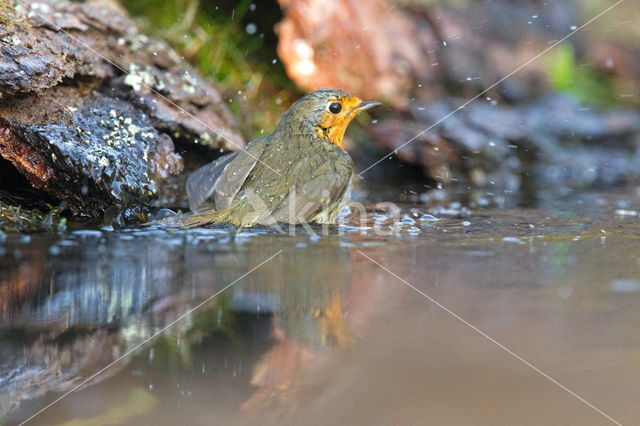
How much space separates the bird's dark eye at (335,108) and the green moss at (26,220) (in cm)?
179

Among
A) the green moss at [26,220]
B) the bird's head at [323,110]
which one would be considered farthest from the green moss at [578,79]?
the green moss at [26,220]

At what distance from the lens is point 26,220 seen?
361 cm

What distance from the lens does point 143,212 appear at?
13.8 ft

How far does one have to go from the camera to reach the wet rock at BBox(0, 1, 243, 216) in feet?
12.8

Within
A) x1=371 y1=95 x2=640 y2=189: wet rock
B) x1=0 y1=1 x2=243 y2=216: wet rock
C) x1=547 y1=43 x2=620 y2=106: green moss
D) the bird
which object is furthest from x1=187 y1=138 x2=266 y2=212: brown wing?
x1=547 y1=43 x2=620 y2=106: green moss

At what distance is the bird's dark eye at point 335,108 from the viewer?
4.53 meters

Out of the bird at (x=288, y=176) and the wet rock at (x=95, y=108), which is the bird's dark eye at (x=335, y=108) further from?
the wet rock at (x=95, y=108)

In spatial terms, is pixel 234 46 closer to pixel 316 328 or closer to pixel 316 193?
pixel 316 193

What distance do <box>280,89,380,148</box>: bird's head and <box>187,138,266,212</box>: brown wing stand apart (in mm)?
Answer: 324

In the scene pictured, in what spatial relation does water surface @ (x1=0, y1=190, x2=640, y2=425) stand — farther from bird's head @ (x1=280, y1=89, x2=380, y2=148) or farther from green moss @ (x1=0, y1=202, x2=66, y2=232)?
bird's head @ (x1=280, y1=89, x2=380, y2=148)

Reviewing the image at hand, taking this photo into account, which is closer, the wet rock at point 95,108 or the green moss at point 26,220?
the green moss at point 26,220

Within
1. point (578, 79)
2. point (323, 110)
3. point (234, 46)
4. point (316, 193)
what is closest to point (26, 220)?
point (316, 193)

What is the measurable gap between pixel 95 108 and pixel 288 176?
4.31 feet

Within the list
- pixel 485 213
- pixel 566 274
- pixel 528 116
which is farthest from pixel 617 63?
pixel 566 274
